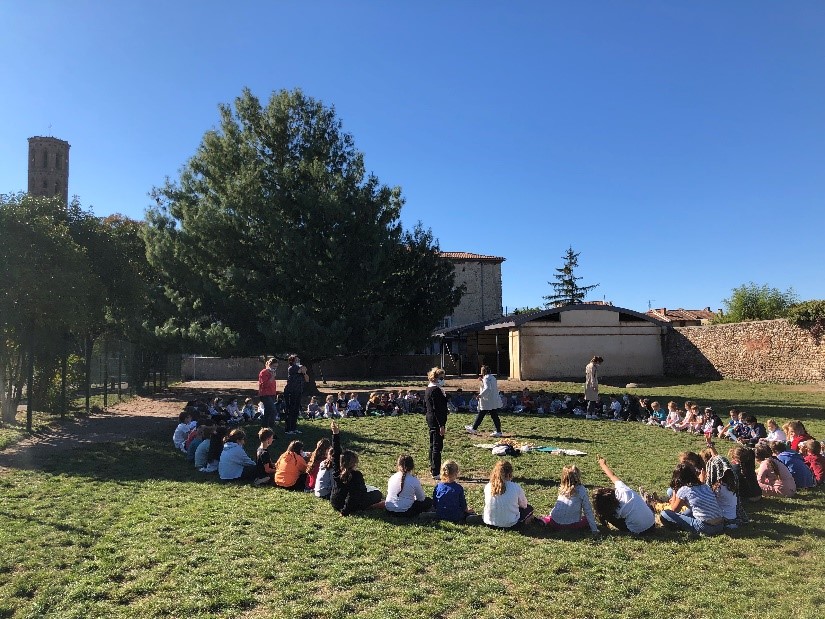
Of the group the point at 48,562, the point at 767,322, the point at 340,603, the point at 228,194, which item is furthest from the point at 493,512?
the point at 767,322

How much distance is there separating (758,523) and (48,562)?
24.2 ft

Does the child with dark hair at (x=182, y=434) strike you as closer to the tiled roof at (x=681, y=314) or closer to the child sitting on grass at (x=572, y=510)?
the child sitting on grass at (x=572, y=510)

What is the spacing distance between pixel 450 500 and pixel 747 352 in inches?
1098

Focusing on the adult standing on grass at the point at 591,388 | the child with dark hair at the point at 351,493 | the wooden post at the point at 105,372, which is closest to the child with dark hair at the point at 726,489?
the child with dark hair at the point at 351,493

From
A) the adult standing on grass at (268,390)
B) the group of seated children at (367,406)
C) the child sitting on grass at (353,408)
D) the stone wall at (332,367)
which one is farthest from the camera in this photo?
the stone wall at (332,367)

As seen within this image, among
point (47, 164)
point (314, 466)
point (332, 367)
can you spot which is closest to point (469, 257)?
point (332, 367)

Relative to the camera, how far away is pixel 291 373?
602 inches

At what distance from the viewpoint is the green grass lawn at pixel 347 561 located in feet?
15.8

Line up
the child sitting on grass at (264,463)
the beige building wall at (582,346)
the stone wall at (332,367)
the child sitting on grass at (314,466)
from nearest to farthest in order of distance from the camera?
the child sitting on grass at (314,466) < the child sitting on grass at (264,463) < the beige building wall at (582,346) < the stone wall at (332,367)

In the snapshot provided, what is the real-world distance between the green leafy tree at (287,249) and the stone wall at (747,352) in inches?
614

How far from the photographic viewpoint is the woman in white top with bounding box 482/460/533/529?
6.89 metres

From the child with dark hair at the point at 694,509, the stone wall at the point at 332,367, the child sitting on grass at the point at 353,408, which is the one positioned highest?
the stone wall at the point at 332,367

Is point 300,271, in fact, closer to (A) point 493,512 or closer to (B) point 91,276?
(B) point 91,276

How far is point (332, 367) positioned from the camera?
44.4 m
